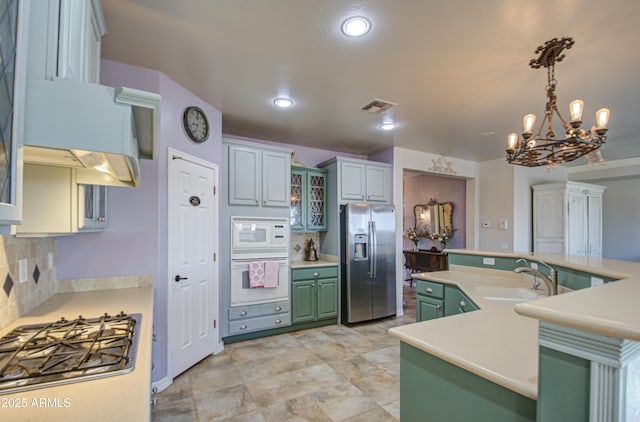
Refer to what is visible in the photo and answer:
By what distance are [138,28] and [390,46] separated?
1573 mm

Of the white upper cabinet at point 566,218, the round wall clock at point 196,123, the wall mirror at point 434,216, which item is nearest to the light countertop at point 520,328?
the round wall clock at point 196,123

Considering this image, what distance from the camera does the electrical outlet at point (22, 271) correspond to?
60.9 inches

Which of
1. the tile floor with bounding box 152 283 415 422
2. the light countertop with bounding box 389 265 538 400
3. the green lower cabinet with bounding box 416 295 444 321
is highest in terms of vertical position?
the light countertop with bounding box 389 265 538 400

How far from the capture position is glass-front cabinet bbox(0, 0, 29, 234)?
0.64 metres

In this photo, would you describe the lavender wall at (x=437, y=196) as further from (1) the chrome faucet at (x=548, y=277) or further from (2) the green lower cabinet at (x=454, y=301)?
(1) the chrome faucet at (x=548, y=277)

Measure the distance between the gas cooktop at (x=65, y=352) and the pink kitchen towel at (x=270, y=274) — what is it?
85.5 inches

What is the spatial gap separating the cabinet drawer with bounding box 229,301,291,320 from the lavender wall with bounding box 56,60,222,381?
1.07 metres

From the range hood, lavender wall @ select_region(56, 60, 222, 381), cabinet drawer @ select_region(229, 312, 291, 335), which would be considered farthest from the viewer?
cabinet drawer @ select_region(229, 312, 291, 335)

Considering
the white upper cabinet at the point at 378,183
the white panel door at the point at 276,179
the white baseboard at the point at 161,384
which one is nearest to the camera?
the white baseboard at the point at 161,384

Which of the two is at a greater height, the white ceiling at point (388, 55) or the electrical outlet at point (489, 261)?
the white ceiling at point (388, 55)

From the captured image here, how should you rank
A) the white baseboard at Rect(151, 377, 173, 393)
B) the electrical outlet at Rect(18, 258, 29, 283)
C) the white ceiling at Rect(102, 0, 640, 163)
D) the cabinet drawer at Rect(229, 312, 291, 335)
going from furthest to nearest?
the cabinet drawer at Rect(229, 312, 291, 335) < the white baseboard at Rect(151, 377, 173, 393) < the white ceiling at Rect(102, 0, 640, 163) < the electrical outlet at Rect(18, 258, 29, 283)

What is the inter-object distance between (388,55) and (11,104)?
80.8 inches

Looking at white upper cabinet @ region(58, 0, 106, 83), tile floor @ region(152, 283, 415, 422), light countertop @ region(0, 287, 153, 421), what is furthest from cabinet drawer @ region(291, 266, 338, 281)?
white upper cabinet @ region(58, 0, 106, 83)

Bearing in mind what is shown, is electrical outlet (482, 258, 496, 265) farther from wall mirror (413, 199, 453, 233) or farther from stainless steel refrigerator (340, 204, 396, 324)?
wall mirror (413, 199, 453, 233)
